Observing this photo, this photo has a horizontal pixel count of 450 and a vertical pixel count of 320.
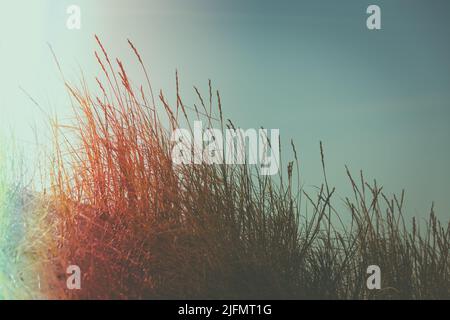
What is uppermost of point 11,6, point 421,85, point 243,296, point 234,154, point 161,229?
point 11,6

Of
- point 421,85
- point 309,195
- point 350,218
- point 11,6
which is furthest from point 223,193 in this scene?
point 11,6

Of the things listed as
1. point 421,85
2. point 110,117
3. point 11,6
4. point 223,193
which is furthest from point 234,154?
point 11,6

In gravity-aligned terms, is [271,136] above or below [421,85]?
below

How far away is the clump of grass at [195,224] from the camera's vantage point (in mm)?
2975

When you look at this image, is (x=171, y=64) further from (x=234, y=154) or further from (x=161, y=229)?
(x=161, y=229)

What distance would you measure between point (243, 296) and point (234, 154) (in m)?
0.65

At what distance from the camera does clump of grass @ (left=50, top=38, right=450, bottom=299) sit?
2975 mm

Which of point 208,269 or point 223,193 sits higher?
point 223,193

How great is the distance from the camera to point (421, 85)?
128 inches

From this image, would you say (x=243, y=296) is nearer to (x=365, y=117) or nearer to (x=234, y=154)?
(x=234, y=154)

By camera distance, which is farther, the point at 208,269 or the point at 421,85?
the point at 421,85

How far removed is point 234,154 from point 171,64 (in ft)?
1.68

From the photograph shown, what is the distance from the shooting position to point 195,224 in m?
3.03

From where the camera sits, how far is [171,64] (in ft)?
10.5
